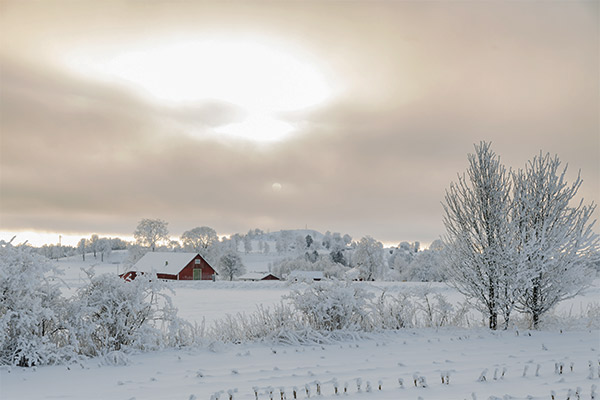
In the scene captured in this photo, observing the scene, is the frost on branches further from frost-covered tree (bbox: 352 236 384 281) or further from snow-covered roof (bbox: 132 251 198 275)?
frost-covered tree (bbox: 352 236 384 281)

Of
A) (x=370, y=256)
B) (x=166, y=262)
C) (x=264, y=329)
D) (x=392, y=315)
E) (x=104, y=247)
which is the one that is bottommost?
(x=264, y=329)

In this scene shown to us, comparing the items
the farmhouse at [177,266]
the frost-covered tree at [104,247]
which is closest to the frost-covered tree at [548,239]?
the farmhouse at [177,266]

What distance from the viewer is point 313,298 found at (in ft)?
32.9

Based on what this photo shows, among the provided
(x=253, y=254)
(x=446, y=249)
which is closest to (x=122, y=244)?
(x=253, y=254)

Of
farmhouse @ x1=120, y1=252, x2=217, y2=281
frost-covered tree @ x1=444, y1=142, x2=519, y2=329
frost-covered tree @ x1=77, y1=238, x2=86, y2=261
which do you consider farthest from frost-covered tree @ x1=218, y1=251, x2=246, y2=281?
frost-covered tree @ x1=77, y1=238, x2=86, y2=261

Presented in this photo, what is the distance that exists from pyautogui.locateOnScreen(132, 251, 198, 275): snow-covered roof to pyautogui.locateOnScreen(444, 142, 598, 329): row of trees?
135 feet

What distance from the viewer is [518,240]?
11.7 m

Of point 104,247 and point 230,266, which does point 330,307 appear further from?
point 104,247

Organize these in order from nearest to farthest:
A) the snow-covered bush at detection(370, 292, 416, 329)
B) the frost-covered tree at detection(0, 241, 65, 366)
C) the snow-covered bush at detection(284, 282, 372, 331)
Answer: the frost-covered tree at detection(0, 241, 65, 366) → the snow-covered bush at detection(284, 282, 372, 331) → the snow-covered bush at detection(370, 292, 416, 329)

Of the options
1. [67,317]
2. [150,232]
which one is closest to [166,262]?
[150,232]

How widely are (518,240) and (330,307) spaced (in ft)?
18.1

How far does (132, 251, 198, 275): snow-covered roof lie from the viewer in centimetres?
4900

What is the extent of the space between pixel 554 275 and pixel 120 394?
10511mm

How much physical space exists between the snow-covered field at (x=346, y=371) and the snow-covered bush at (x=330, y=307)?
1.86 feet
